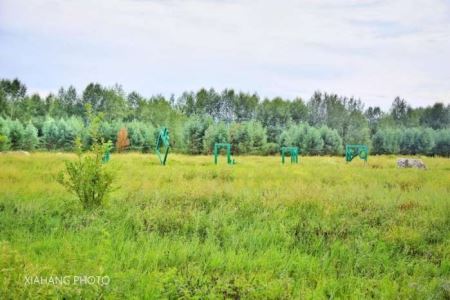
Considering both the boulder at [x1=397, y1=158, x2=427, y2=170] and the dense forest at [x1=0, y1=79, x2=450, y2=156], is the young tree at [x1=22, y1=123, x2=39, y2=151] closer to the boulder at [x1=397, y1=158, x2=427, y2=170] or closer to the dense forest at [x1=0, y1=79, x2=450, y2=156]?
the dense forest at [x1=0, y1=79, x2=450, y2=156]

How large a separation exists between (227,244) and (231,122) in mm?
57428

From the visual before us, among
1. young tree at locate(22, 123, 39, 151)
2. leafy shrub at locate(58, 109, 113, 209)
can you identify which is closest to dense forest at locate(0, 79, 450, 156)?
young tree at locate(22, 123, 39, 151)

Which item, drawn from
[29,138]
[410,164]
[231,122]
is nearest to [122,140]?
[29,138]

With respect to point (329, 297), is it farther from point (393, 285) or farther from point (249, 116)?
point (249, 116)

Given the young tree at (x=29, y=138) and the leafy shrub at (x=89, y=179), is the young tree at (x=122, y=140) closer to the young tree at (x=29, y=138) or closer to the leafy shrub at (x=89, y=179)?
the young tree at (x=29, y=138)

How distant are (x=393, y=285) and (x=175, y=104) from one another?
72600 mm

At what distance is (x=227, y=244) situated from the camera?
634 centimetres

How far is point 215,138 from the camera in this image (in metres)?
54.8

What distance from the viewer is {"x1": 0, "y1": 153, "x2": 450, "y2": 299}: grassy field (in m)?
4.62

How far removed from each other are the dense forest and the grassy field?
124 feet

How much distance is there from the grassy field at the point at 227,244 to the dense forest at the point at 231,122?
124ft

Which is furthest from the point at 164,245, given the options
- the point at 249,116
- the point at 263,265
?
the point at 249,116

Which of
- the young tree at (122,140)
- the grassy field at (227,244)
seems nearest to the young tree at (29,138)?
the young tree at (122,140)

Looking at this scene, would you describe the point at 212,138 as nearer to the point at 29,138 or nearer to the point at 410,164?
the point at 29,138
